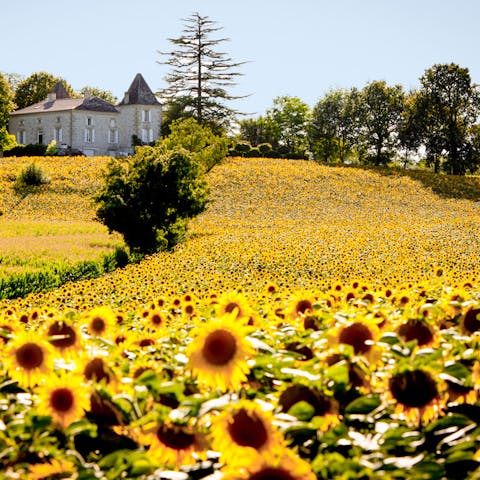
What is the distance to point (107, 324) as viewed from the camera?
11.9 feet

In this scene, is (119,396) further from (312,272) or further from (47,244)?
(47,244)

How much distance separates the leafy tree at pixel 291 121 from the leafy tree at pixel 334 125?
5741 millimetres

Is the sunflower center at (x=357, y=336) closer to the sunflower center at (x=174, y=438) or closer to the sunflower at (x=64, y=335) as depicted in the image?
the sunflower center at (x=174, y=438)

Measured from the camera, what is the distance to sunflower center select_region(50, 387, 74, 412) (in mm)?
2336

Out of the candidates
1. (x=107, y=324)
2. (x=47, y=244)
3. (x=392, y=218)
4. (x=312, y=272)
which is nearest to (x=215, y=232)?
(x=47, y=244)

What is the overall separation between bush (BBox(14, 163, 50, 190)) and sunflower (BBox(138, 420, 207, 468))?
43761 millimetres

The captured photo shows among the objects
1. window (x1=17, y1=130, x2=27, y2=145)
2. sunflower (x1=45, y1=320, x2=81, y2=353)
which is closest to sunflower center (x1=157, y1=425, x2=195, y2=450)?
sunflower (x1=45, y1=320, x2=81, y2=353)

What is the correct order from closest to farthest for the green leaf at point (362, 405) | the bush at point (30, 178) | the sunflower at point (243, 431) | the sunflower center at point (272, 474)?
the sunflower center at point (272, 474) < the sunflower at point (243, 431) < the green leaf at point (362, 405) < the bush at point (30, 178)

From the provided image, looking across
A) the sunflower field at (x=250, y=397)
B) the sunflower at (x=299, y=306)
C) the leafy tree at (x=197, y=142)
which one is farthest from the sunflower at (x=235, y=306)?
the leafy tree at (x=197, y=142)

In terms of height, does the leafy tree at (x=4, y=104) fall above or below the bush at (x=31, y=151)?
above

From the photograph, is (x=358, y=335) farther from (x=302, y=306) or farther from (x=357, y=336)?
(x=302, y=306)

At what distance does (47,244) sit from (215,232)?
783 centimetres

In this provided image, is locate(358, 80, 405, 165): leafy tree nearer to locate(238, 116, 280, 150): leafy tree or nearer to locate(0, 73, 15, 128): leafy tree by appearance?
locate(238, 116, 280, 150): leafy tree

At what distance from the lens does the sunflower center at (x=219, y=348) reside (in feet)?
8.02
